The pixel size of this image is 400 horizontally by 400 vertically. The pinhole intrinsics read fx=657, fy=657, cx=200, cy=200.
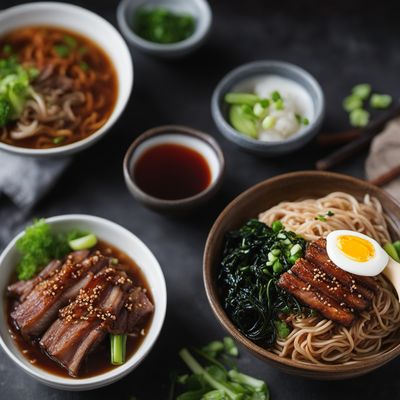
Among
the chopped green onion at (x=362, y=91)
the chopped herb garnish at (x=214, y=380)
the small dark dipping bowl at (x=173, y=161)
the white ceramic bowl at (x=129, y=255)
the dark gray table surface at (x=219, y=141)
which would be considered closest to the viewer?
the white ceramic bowl at (x=129, y=255)

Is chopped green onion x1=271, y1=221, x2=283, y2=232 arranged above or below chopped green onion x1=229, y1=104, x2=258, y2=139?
below

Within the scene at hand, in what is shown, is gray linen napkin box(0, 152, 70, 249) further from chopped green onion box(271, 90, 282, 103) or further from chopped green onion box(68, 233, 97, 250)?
chopped green onion box(271, 90, 282, 103)

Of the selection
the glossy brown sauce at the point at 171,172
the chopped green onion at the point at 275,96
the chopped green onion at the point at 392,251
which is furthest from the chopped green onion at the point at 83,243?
the chopped green onion at the point at 392,251

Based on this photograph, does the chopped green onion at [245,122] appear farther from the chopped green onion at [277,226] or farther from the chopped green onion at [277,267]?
the chopped green onion at [277,267]

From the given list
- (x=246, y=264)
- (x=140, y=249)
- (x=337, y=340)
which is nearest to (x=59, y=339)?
(x=140, y=249)

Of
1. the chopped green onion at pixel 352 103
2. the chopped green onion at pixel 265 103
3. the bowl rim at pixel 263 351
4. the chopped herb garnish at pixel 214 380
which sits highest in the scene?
the chopped green onion at pixel 265 103

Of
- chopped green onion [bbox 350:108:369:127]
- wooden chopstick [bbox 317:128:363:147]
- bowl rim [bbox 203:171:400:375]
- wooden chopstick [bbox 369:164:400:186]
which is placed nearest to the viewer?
bowl rim [bbox 203:171:400:375]

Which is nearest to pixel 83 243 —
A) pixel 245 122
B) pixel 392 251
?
pixel 245 122

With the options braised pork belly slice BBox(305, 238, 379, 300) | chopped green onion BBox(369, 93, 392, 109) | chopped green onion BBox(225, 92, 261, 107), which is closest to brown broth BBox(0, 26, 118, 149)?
chopped green onion BBox(225, 92, 261, 107)
